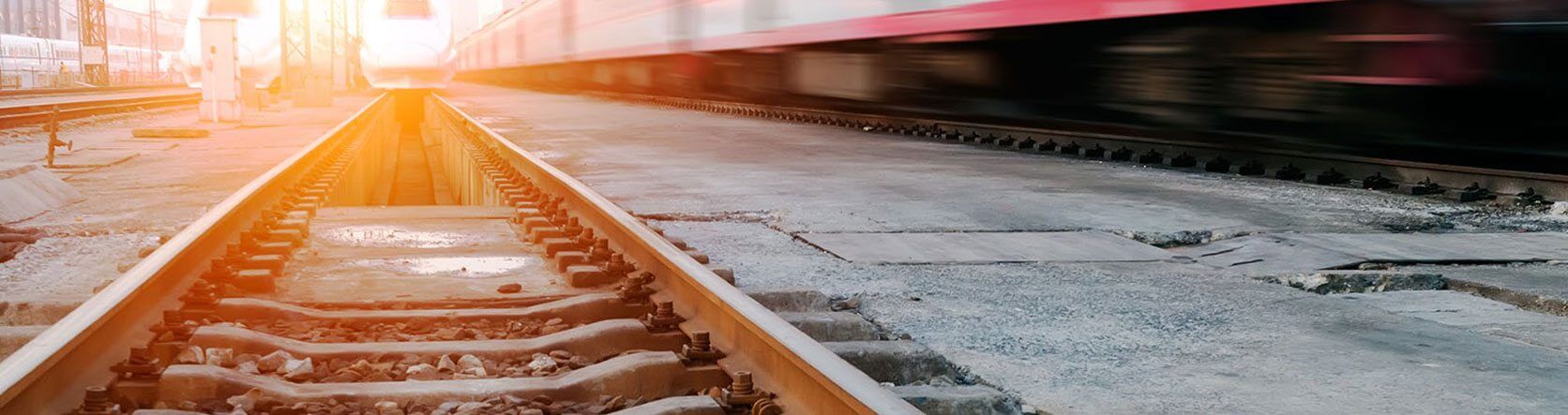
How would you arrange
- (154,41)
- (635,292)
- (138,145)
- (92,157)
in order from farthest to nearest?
(154,41), (138,145), (92,157), (635,292)

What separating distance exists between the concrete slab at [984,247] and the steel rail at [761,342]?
109cm

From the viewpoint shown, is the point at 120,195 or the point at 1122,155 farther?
the point at 1122,155

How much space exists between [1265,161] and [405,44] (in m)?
27.5

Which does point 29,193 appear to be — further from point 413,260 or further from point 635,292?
point 635,292

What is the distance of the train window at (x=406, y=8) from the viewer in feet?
113

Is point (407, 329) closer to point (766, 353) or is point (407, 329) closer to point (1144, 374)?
point (766, 353)

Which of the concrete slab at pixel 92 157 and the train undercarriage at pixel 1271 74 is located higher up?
the train undercarriage at pixel 1271 74

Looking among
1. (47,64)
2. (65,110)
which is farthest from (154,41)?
(65,110)

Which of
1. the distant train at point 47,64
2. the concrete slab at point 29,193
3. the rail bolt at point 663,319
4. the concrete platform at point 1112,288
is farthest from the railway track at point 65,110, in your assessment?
the distant train at point 47,64

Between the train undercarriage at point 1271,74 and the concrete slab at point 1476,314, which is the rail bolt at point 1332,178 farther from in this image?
the concrete slab at point 1476,314

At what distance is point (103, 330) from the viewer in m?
3.07

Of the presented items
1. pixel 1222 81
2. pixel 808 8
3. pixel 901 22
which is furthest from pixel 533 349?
pixel 808 8

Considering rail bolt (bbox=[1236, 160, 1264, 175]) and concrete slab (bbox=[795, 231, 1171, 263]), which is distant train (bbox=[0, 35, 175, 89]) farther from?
concrete slab (bbox=[795, 231, 1171, 263])

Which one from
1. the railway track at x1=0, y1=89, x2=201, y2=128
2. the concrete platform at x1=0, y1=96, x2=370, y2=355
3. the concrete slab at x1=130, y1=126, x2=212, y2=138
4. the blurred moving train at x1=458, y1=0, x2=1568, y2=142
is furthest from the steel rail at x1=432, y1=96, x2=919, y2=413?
the concrete slab at x1=130, y1=126, x2=212, y2=138
